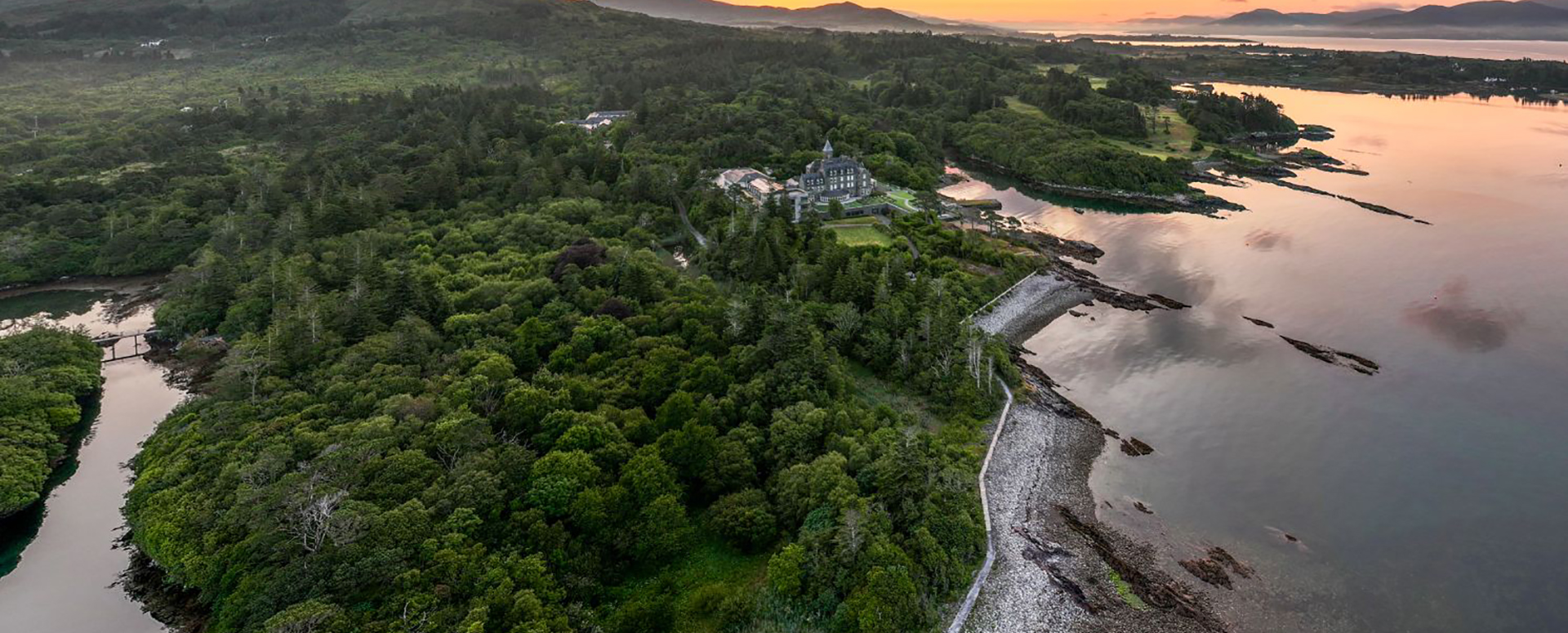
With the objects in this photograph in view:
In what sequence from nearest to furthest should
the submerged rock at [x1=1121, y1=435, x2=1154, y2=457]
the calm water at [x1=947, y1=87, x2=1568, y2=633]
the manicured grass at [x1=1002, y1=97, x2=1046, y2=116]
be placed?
1. the calm water at [x1=947, y1=87, x2=1568, y2=633]
2. the submerged rock at [x1=1121, y1=435, x2=1154, y2=457]
3. the manicured grass at [x1=1002, y1=97, x2=1046, y2=116]

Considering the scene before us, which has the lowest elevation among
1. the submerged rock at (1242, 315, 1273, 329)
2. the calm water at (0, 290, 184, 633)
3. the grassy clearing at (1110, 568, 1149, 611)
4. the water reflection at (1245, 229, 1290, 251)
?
the grassy clearing at (1110, 568, 1149, 611)

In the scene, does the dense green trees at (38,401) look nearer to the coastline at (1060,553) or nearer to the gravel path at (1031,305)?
the coastline at (1060,553)

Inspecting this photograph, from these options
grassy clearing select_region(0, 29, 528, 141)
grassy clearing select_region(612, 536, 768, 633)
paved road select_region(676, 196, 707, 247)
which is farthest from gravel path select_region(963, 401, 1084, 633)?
grassy clearing select_region(0, 29, 528, 141)

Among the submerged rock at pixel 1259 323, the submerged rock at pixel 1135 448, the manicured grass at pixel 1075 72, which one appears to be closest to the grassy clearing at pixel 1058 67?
the manicured grass at pixel 1075 72

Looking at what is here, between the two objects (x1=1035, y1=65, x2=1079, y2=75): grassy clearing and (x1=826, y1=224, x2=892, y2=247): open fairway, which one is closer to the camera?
(x1=826, y1=224, x2=892, y2=247): open fairway

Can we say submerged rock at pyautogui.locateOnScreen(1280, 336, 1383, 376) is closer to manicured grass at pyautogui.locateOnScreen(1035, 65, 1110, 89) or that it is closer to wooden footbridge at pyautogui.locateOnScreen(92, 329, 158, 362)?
wooden footbridge at pyautogui.locateOnScreen(92, 329, 158, 362)

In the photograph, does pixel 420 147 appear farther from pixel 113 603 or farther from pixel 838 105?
pixel 838 105
